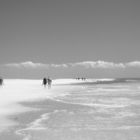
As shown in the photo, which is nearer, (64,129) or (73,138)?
(73,138)

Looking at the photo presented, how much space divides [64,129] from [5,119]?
3.64 metres

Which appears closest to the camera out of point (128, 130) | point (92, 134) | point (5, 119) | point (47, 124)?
point (92, 134)

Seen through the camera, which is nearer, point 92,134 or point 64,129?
point 92,134

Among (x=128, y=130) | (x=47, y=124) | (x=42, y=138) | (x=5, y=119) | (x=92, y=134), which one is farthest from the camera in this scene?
(x=5, y=119)

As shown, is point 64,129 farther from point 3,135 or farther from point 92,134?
point 3,135

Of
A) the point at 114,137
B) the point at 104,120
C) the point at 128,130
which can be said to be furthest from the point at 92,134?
the point at 104,120

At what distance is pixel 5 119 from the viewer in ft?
43.8

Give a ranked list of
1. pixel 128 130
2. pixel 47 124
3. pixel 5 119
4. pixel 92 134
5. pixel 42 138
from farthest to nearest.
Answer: pixel 5 119 → pixel 47 124 → pixel 128 130 → pixel 92 134 → pixel 42 138

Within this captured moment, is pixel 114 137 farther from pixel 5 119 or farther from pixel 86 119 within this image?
pixel 5 119

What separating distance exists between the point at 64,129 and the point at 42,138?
5.87ft

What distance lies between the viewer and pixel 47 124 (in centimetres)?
1227

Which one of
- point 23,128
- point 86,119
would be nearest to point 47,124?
point 23,128

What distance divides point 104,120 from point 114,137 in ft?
12.5

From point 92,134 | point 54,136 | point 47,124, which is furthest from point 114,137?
point 47,124
